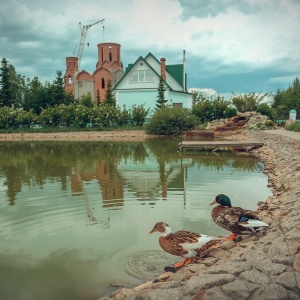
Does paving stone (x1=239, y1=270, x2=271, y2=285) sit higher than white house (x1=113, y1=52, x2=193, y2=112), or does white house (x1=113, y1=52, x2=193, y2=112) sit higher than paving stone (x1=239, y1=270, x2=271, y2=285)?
white house (x1=113, y1=52, x2=193, y2=112)

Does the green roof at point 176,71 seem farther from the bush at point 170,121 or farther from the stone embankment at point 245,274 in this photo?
the stone embankment at point 245,274

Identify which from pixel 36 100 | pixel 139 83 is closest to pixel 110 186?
pixel 139 83

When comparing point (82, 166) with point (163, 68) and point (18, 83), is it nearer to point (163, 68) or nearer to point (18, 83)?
point (163, 68)

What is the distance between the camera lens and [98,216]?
803 cm

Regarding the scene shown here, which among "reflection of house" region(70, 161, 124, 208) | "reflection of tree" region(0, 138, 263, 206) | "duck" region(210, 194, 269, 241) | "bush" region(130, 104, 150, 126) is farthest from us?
"bush" region(130, 104, 150, 126)

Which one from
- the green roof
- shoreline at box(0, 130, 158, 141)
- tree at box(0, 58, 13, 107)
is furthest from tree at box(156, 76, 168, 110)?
tree at box(0, 58, 13, 107)

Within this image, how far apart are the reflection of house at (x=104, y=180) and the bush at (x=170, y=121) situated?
53.4 ft

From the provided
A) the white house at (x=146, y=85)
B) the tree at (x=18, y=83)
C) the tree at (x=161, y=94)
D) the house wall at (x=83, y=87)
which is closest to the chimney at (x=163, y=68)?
the white house at (x=146, y=85)

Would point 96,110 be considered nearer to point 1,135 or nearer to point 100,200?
point 1,135

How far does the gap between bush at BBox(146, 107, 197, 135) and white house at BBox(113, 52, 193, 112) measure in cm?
712

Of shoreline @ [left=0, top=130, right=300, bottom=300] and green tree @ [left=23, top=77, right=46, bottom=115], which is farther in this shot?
green tree @ [left=23, top=77, right=46, bottom=115]

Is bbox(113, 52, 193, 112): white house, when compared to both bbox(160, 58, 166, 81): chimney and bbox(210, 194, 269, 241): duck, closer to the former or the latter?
bbox(160, 58, 166, 81): chimney

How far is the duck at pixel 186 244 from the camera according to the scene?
4.84 m

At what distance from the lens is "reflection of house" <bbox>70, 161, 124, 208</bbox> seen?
9641 millimetres
